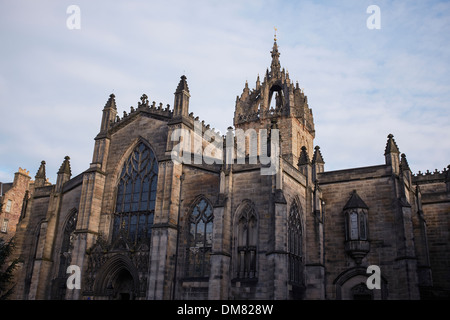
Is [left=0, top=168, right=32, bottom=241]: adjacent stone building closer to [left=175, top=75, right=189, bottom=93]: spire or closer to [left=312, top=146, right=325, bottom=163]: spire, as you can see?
[left=175, top=75, right=189, bottom=93]: spire

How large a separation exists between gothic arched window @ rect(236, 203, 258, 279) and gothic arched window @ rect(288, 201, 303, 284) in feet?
7.39

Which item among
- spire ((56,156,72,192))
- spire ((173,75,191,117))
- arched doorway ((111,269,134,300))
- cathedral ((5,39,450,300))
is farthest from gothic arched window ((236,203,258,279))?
spire ((56,156,72,192))

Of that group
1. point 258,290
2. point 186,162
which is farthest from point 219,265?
point 186,162

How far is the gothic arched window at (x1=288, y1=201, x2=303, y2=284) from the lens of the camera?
23.7 meters

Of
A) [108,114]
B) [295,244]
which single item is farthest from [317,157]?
[108,114]

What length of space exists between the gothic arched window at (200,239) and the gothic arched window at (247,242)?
6.50ft

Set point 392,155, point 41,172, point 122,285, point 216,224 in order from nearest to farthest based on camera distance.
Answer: point 216,224 → point 392,155 → point 122,285 → point 41,172

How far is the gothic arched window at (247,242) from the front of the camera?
876 inches

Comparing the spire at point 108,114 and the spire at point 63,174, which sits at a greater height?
the spire at point 108,114

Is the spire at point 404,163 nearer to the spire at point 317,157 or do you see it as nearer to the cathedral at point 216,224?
the cathedral at point 216,224

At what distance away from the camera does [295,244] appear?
2455 centimetres

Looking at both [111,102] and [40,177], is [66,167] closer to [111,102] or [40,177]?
[40,177]

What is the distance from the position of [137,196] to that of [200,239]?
5.56m

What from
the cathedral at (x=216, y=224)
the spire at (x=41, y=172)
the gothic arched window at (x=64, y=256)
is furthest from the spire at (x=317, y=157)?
the spire at (x=41, y=172)
